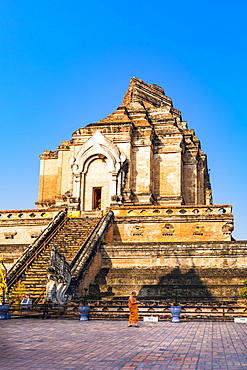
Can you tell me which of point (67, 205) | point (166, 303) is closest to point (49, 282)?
point (166, 303)

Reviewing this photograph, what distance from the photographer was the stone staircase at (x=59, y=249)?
699 inches

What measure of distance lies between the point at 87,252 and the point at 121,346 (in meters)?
10.2

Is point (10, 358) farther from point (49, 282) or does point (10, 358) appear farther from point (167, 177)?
point (167, 177)

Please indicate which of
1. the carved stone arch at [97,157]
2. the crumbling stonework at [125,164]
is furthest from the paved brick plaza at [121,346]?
the carved stone arch at [97,157]

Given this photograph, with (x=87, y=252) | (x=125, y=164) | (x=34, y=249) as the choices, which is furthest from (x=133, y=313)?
(x=125, y=164)

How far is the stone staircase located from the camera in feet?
58.2

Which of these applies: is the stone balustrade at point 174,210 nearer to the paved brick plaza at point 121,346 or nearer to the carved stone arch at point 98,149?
the carved stone arch at point 98,149

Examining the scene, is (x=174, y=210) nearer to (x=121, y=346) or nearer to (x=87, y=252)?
(x=87, y=252)

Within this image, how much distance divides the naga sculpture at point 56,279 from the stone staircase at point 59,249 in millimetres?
871

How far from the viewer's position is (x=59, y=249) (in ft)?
70.9

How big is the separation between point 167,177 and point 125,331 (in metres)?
21.7

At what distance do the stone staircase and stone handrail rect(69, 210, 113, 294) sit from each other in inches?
19.3

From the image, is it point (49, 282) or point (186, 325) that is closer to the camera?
point (186, 325)

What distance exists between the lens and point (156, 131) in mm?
35031
